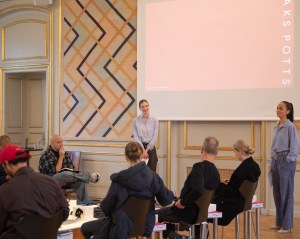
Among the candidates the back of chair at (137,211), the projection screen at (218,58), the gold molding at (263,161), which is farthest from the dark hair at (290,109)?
the back of chair at (137,211)

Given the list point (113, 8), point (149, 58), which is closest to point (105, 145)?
point (149, 58)

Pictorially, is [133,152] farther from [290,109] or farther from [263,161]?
[263,161]

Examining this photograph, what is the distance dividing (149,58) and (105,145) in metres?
1.56

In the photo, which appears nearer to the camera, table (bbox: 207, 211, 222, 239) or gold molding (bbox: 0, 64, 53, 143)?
table (bbox: 207, 211, 222, 239)

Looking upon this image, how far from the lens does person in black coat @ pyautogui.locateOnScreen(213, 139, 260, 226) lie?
424 centimetres

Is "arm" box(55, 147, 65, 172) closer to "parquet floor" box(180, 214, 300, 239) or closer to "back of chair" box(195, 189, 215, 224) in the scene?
"parquet floor" box(180, 214, 300, 239)

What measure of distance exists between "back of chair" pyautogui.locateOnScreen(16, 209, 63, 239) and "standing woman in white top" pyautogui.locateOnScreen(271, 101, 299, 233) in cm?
319

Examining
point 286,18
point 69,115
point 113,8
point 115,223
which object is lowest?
point 115,223

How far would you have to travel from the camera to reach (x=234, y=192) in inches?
170

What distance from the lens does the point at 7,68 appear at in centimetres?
886

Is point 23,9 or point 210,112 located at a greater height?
point 23,9

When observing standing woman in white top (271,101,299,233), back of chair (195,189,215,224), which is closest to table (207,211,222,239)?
back of chair (195,189,215,224)

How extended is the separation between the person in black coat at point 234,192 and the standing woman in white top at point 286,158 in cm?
105

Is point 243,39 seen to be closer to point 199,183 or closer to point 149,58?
point 149,58
